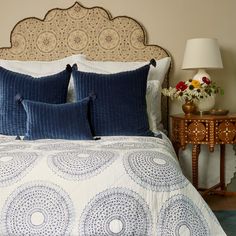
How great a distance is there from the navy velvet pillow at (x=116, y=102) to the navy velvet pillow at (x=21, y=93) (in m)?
0.17

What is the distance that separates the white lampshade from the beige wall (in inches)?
13.5

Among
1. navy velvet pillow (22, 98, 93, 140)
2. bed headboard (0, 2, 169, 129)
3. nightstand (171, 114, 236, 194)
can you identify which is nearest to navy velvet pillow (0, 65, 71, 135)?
navy velvet pillow (22, 98, 93, 140)

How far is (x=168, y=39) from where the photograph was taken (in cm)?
313

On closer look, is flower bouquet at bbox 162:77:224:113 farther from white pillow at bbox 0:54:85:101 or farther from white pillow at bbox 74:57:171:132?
white pillow at bbox 0:54:85:101

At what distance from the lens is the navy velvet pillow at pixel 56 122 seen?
2.07 m

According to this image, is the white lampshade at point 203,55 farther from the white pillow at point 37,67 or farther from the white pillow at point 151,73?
the white pillow at point 37,67

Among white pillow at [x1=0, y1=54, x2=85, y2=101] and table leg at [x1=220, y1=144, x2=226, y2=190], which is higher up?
white pillow at [x1=0, y1=54, x2=85, y2=101]

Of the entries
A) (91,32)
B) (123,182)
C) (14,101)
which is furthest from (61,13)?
(123,182)

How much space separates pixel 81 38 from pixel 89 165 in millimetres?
1993

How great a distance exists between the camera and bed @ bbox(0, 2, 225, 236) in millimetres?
1317

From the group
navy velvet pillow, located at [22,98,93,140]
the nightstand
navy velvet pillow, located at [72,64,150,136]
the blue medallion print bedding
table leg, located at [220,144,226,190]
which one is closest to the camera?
the blue medallion print bedding

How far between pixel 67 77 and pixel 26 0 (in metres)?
1.23

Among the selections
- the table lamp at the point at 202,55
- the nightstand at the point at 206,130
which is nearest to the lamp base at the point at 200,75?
the table lamp at the point at 202,55

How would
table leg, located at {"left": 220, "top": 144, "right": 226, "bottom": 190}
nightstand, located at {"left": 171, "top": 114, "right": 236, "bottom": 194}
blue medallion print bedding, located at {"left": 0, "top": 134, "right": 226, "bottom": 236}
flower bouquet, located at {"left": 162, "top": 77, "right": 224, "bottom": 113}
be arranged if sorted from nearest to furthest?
blue medallion print bedding, located at {"left": 0, "top": 134, "right": 226, "bottom": 236} < nightstand, located at {"left": 171, "top": 114, "right": 236, "bottom": 194} < flower bouquet, located at {"left": 162, "top": 77, "right": 224, "bottom": 113} < table leg, located at {"left": 220, "top": 144, "right": 226, "bottom": 190}
